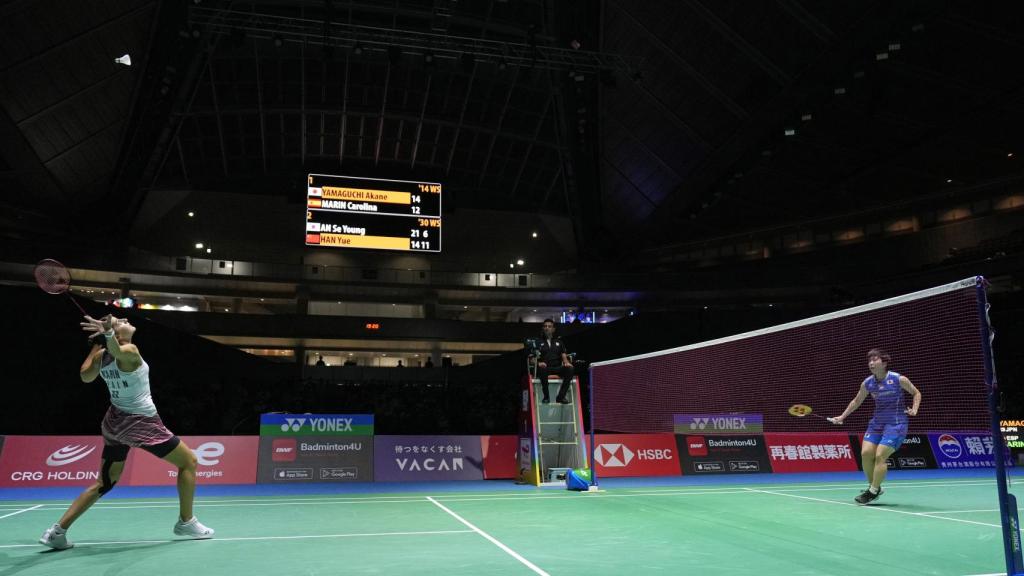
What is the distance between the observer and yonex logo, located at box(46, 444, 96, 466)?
1461 centimetres

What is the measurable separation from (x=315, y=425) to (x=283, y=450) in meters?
0.88

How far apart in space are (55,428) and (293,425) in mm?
7363

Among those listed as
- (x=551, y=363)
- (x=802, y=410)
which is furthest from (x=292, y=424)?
(x=802, y=410)

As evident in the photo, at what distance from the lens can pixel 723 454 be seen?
1814 cm

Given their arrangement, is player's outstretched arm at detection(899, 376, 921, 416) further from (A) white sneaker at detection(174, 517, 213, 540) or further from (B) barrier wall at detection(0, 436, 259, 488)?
(B) barrier wall at detection(0, 436, 259, 488)

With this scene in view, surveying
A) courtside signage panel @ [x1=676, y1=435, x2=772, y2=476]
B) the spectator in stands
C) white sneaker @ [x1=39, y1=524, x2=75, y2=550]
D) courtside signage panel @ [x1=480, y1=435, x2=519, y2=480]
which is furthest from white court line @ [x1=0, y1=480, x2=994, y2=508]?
white sneaker @ [x1=39, y1=524, x2=75, y2=550]

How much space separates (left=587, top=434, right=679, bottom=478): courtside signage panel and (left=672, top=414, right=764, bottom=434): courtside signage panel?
10.7 ft

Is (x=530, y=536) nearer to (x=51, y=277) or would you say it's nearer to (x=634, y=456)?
(x=51, y=277)

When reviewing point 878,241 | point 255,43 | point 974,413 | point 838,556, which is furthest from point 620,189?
point 838,556

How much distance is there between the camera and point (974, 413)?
17.3 metres

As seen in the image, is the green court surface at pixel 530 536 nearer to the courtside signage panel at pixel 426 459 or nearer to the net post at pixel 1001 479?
the net post at pixel 1001 479

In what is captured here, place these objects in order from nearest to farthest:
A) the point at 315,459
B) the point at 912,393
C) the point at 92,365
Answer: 1. the point at 92,365
2. the point at 912,393
3. the point at 315,459

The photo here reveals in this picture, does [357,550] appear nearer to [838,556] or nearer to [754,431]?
[838,556]

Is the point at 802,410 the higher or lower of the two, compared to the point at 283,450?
higher
